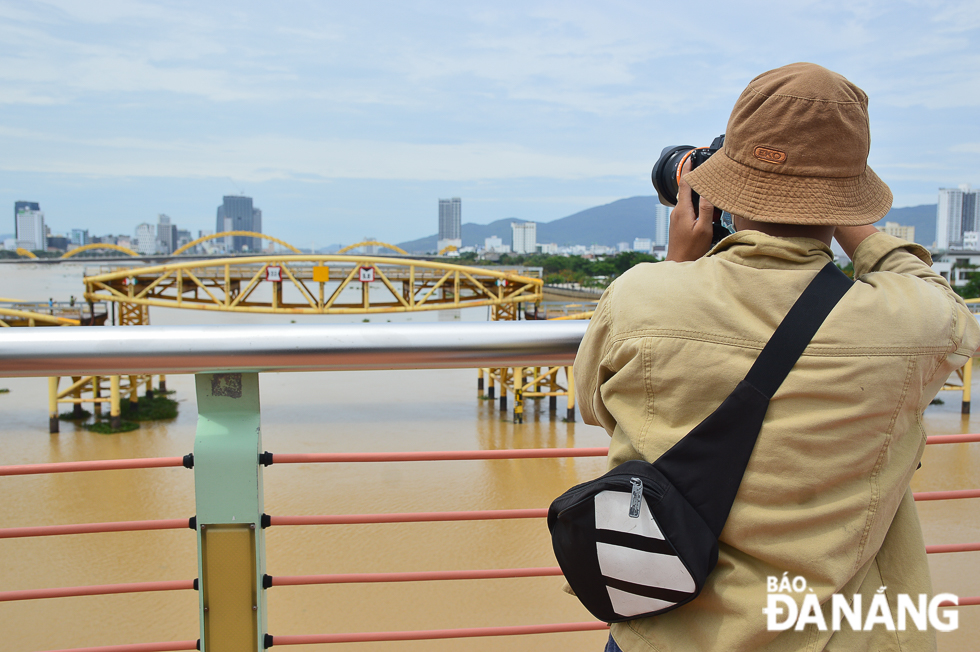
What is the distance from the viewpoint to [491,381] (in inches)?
676

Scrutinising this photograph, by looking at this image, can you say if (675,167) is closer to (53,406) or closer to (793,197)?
(793,197)

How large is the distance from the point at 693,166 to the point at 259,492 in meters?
0.77

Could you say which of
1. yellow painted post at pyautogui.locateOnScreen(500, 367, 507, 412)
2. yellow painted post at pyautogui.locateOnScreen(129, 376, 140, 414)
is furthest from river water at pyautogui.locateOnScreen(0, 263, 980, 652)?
yellow painted post at pyautogui.locateOnScreen(129, 376, 140, 414)

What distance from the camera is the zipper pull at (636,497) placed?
0.64 metres

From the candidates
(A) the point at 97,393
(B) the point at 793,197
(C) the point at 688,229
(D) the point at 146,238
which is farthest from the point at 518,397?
(D) the point at 146,238

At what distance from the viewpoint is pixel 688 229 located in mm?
812

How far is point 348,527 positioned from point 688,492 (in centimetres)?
933

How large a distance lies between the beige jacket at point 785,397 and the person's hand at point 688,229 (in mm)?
106

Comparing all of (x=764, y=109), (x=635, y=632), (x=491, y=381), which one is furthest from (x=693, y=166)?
(x=491, y=381)

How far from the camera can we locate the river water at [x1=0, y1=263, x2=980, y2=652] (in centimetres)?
671

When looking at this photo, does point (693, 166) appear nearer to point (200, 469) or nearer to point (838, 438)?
point (838, 438)

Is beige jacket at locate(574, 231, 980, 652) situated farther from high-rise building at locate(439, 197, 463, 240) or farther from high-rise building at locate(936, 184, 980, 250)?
high-rise building at locate(439, 197, 463, 240)

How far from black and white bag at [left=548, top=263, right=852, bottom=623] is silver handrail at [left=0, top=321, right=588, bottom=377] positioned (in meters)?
0.36

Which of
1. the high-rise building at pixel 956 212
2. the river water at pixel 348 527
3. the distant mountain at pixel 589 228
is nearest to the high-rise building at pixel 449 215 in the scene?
the distant mountain at pixel 589 228
